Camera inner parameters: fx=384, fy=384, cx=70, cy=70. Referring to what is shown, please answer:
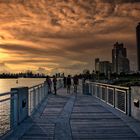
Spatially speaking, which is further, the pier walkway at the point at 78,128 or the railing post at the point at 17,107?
the railing post at the point at 17,107

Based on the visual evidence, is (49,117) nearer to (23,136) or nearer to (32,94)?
(32,94)

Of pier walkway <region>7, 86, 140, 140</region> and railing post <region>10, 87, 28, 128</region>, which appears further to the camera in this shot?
railing post <region>10, 87, 28, 128</region>

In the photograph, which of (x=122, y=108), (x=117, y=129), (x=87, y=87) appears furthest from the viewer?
(x=87, y=87)

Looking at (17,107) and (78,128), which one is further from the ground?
(17,107)

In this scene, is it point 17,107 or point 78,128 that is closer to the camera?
point 78,128

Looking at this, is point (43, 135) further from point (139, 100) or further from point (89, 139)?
point (139, 100)

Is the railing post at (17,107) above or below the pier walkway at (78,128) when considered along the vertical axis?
above

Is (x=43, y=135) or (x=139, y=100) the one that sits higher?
(x=139, y=100)

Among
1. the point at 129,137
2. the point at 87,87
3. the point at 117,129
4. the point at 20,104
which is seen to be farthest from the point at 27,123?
the point at 87,87

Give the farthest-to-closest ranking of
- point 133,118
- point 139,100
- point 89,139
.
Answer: point 133,118 → point 139,100 → point 89,139

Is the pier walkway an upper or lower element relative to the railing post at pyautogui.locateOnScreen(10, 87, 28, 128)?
lower

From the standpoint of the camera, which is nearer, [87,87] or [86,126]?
[86,126]

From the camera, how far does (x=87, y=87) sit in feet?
132

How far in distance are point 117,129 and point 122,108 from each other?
210 inches
